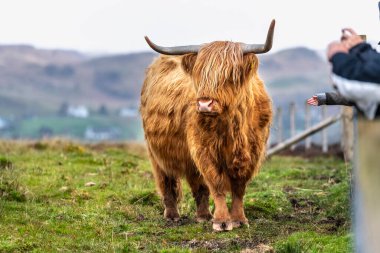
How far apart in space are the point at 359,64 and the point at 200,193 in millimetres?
7090

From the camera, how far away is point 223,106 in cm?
1022

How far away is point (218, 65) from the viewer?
10.2 meters

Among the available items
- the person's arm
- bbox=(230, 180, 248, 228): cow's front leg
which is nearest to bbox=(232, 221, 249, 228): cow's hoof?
bbox=(230, 180, 248, 228): cow's front leg

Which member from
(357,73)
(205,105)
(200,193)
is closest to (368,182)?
(357,73)

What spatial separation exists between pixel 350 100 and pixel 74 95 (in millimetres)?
176125

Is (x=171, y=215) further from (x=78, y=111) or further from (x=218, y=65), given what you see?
(x=78, y=111)

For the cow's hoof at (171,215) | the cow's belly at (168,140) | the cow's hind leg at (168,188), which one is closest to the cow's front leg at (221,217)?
the cow's belly at (168,140)

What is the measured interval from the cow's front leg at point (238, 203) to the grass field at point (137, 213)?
0.19 m

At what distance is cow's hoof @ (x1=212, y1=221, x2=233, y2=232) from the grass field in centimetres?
9

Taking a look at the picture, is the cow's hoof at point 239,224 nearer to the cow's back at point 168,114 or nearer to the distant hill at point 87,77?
the cow's back at point 168,114

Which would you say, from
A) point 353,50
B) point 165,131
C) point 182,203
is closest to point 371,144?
point 353,50

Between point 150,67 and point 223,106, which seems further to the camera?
point 150,67

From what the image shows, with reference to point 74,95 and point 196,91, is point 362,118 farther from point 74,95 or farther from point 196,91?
point 74,95

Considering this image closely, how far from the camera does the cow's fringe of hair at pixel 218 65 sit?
10133 millimetres
